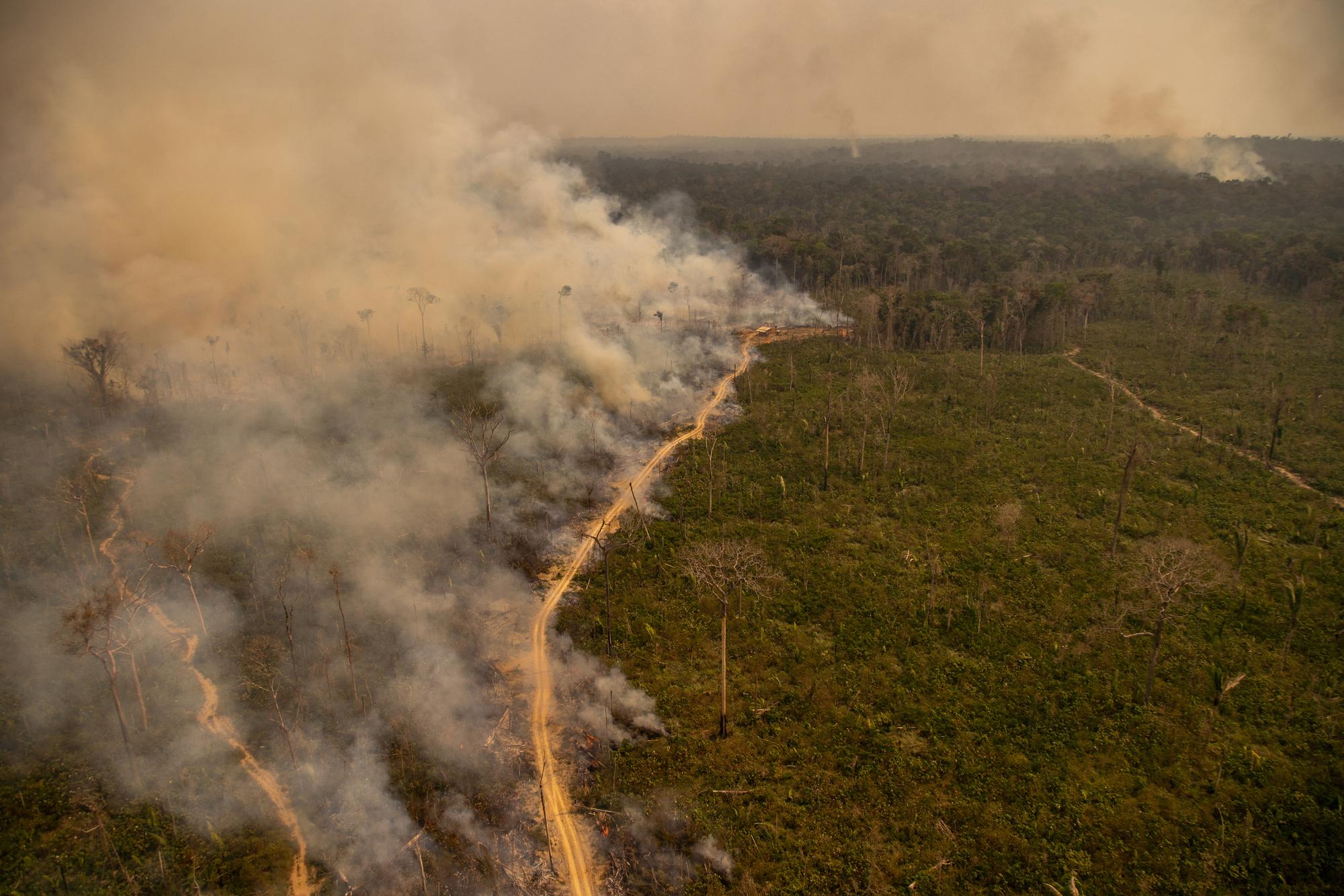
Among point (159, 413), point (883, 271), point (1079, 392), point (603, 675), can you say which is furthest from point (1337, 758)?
point (883, 271)

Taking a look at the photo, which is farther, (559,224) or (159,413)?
(559,224)

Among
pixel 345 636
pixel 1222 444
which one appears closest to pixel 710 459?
pixel 345 636

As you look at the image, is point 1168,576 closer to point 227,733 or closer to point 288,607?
point 227,733

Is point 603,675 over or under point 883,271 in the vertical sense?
under

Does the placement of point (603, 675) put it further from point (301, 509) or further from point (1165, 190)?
point (1165, 190)

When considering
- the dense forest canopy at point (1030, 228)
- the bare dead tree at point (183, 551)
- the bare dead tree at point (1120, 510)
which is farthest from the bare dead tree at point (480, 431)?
the dense forest canopy at point (1030, 228)

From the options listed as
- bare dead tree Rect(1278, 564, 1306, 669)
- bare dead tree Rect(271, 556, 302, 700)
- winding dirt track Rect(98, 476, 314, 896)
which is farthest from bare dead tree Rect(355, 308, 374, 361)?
bare dead tree Rect(1278, 564, 1306, 669)
